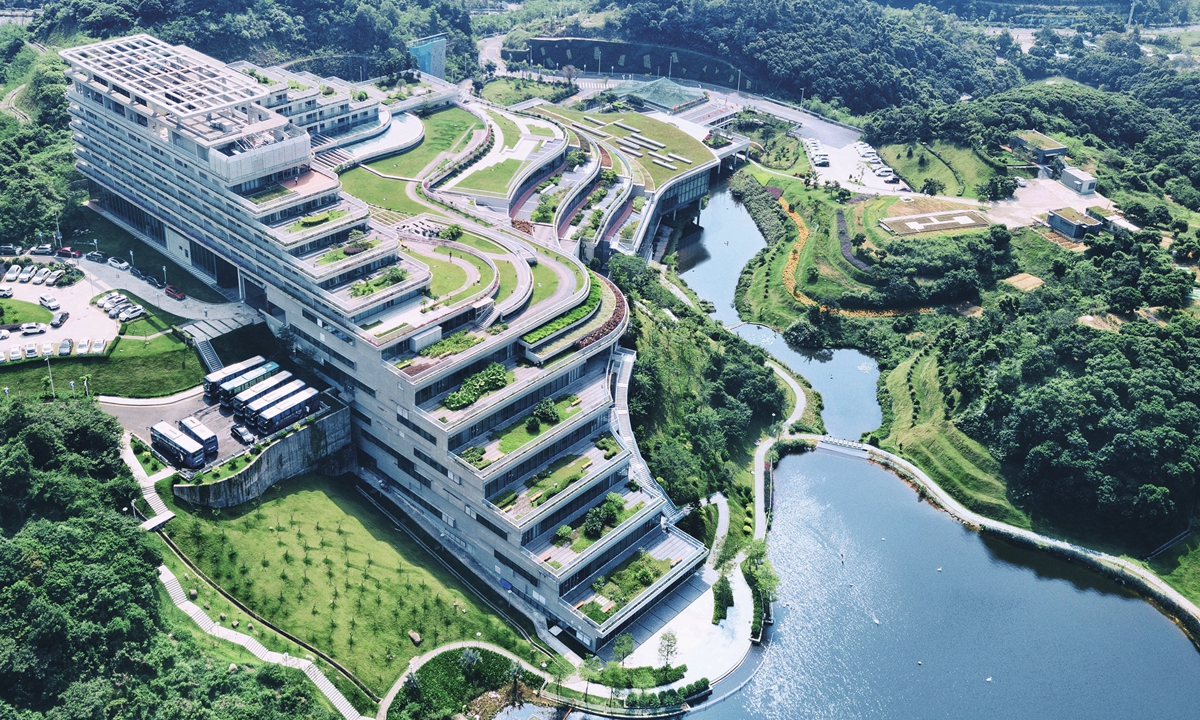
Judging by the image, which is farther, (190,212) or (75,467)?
(190,212)

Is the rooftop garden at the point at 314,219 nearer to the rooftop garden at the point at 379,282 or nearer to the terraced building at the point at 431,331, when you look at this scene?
the terraced building at the point at 431,331

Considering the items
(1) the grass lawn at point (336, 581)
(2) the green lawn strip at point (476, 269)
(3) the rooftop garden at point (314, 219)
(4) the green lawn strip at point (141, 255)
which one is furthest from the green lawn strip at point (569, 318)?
(4) the green lawn strip at point (141, 255)

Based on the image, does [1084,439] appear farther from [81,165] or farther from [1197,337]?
[81,165]

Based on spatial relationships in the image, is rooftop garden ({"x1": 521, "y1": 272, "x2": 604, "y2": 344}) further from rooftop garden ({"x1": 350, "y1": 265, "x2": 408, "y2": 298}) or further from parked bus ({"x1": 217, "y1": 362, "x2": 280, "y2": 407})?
parked bus ({"x1": 217, "y1": 362, "x2": 280, "y2": 407})

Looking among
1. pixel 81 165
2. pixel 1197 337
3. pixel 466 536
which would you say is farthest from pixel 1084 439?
pixel 81 165

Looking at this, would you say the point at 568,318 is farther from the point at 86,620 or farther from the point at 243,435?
the point at 86,620

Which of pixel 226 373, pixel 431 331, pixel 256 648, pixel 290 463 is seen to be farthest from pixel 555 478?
pixel 226 373
